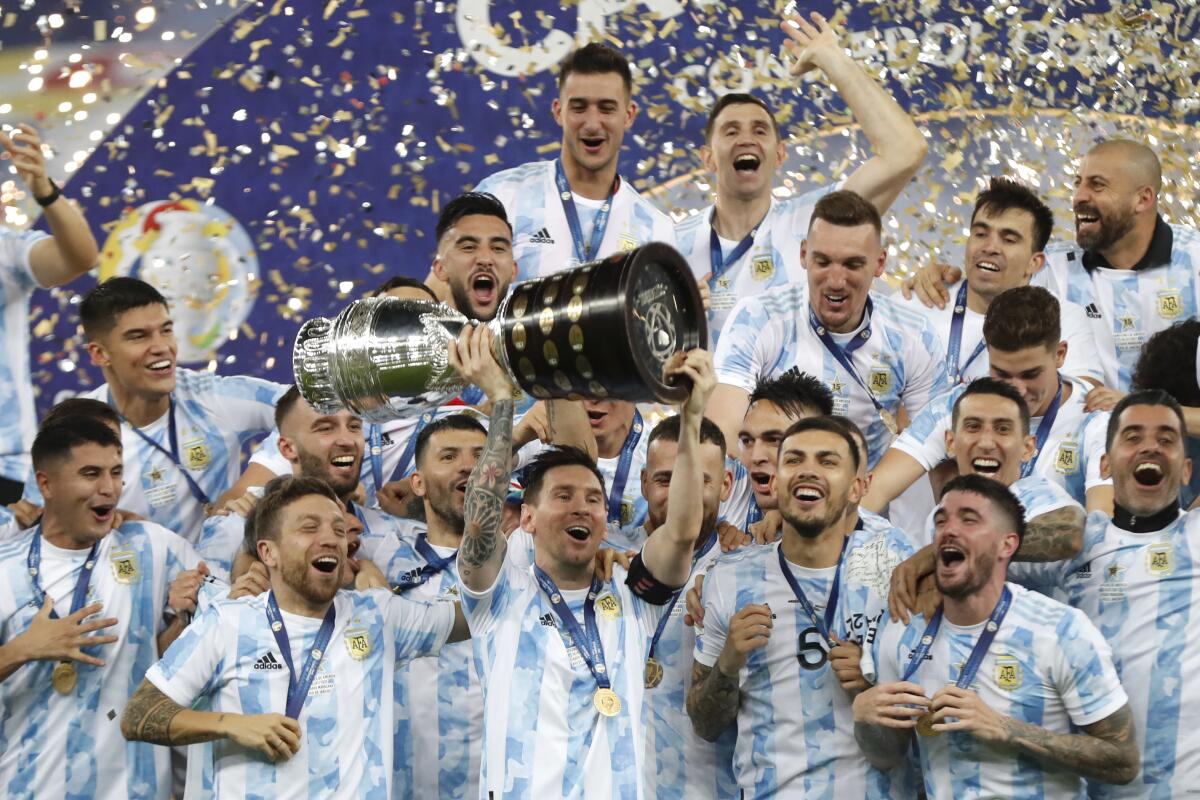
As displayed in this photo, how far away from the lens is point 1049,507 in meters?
4.25

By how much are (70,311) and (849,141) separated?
10.4 feet

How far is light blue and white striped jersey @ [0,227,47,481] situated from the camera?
4883mm

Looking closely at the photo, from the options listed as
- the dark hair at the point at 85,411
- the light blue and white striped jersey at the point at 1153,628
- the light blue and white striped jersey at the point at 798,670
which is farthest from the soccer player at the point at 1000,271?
the dark hair at the point at 85,411

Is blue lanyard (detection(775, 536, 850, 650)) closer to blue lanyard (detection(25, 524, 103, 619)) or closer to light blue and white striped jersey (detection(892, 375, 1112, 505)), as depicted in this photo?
light blue and white striped jersey (detection(892, 375, 1112, 505))

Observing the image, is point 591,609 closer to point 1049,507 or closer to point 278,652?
point 278,652

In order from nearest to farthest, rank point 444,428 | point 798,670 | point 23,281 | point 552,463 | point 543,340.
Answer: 1. point 543,340
2. point 552,463
3. point 798,670
4. point 444,428
5. point 23,281

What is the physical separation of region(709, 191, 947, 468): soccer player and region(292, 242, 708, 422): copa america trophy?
61.3 inches

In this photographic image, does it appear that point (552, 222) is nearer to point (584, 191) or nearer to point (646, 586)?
point (584, 191)

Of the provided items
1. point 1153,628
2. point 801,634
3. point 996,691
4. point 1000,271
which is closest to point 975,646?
point 996,691

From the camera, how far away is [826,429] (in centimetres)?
414

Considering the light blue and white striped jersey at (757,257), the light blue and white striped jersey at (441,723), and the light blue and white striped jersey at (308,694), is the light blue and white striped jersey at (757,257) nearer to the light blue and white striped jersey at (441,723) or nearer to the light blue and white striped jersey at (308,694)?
the light blue and white striped jersey at (441,723)

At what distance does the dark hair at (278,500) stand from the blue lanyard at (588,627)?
22.6 inches

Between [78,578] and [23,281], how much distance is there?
1.05m

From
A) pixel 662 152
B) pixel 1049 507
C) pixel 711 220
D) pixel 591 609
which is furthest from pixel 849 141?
pixel 591 609
